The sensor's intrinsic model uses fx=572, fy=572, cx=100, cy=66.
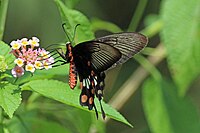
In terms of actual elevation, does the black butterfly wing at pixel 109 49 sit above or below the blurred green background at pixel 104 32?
above

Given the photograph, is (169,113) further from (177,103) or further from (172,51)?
(172,51)

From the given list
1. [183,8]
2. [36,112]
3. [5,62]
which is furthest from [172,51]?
[5,62]

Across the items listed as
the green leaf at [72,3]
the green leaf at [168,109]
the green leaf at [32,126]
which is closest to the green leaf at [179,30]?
the green leaf at [168,109]

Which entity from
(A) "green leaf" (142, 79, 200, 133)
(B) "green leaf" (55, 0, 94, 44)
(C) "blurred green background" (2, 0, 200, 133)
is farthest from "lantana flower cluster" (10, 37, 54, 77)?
(A) "green leaf" (142, 79, 200, 133)

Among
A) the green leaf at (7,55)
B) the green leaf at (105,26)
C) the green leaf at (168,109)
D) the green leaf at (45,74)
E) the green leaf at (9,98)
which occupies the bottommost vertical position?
the green leaf at (168,109)

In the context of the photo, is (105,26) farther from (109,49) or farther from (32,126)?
(109,49)

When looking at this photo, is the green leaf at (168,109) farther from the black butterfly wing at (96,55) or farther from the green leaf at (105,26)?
the black butterfly wing at (96,55)
